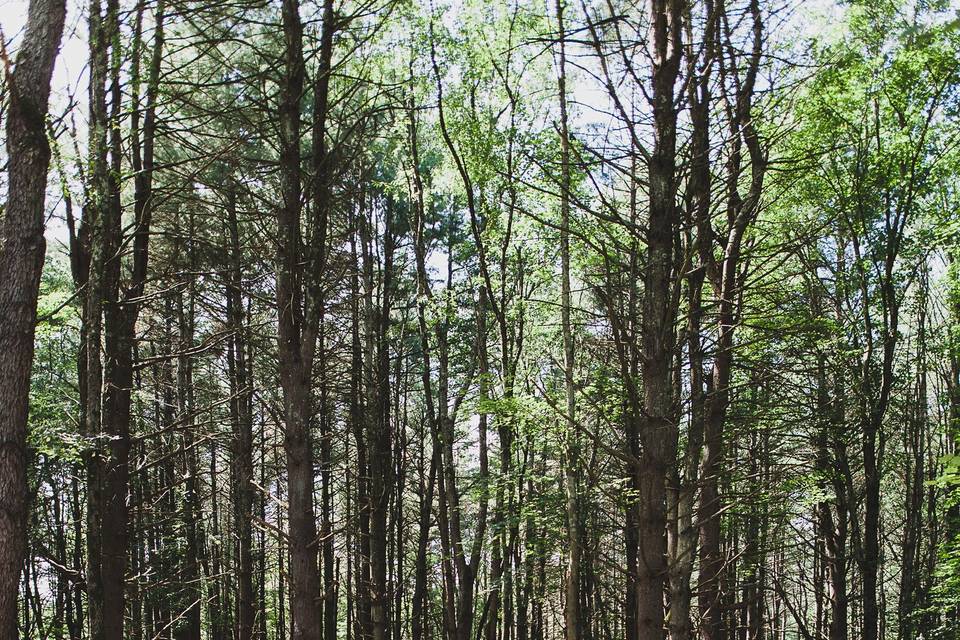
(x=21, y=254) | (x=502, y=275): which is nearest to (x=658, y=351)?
(x=21, y=254)

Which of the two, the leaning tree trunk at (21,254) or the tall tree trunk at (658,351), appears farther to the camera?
the leaning tree trunk at (21,254)

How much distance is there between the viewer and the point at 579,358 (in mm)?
16156

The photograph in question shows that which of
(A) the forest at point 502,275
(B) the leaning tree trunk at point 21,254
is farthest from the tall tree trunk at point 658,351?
(B) the leaning tree trunk at point 21,254

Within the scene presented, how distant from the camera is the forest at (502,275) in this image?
4320 mm

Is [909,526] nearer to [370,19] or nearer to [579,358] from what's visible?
[579,358]

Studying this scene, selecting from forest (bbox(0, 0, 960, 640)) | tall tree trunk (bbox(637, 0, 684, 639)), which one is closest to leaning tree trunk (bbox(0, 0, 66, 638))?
forest (bbox(0, 0, 960, 640))

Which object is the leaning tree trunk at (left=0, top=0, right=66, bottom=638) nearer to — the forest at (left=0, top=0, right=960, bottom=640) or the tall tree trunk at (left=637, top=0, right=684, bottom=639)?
the forest at (left=0, top=0, right=960, bottom=640)

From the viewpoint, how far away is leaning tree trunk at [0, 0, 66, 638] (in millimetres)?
4188

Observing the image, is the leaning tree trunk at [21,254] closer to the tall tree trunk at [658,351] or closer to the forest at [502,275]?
the forest at [502,275]

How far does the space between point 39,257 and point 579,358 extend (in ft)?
42.0

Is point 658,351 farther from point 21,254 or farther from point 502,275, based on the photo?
point 502,275

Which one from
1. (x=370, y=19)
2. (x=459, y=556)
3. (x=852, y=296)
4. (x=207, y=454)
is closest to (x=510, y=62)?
(x=370, y=19)

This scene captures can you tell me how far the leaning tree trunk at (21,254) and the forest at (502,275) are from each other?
0.02m

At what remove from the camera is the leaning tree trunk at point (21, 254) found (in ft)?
13.7
